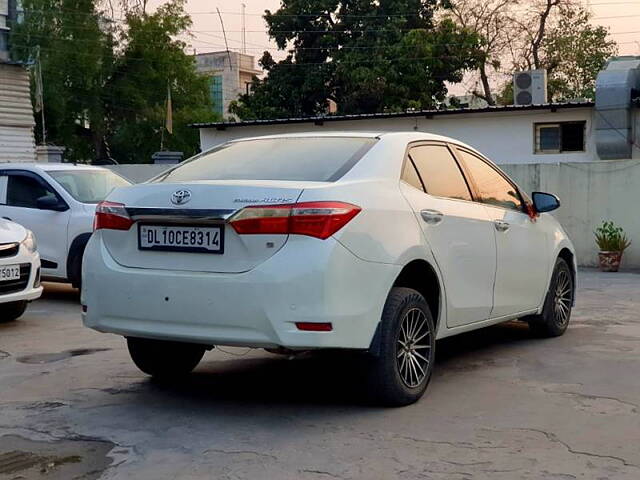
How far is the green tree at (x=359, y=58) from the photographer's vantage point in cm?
3641

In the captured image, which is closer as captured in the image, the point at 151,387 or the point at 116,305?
the point at 116,305

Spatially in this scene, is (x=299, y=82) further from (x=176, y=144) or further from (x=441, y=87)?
(x=176, y=144)

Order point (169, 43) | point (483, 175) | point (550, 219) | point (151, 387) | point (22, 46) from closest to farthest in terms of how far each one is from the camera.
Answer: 1. point (151, 387)
2. point (483, 175)
3. point (550, 219)
4. point (22, 46)
5. point (169, 43)

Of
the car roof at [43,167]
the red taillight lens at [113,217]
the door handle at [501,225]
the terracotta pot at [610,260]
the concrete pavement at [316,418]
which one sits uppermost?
the car roof at [43,167]

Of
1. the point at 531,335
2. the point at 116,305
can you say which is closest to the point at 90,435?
the point at 116,305

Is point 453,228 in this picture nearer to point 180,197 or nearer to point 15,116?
point 180,197

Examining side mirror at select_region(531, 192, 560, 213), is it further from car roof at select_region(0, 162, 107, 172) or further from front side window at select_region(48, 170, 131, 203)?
car roof at select_region(0, 162, 107, 172)

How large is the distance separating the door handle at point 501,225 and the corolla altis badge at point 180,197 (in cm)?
243

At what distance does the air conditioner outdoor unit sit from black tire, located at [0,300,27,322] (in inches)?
735

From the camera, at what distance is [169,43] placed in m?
46.8

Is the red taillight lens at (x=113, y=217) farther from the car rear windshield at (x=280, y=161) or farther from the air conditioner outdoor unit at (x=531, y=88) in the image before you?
the air conditioner outdoor unit at (x=531, y=88)

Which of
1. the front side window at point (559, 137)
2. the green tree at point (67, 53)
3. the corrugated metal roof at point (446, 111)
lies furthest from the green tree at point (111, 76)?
the front side window at point (559, 137)

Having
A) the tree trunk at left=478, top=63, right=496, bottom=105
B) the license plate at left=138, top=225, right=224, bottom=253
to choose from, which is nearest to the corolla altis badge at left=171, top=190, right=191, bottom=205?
the license plate at left=138, top=225, right=224, bottom=253

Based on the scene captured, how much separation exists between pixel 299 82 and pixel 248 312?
116ft
